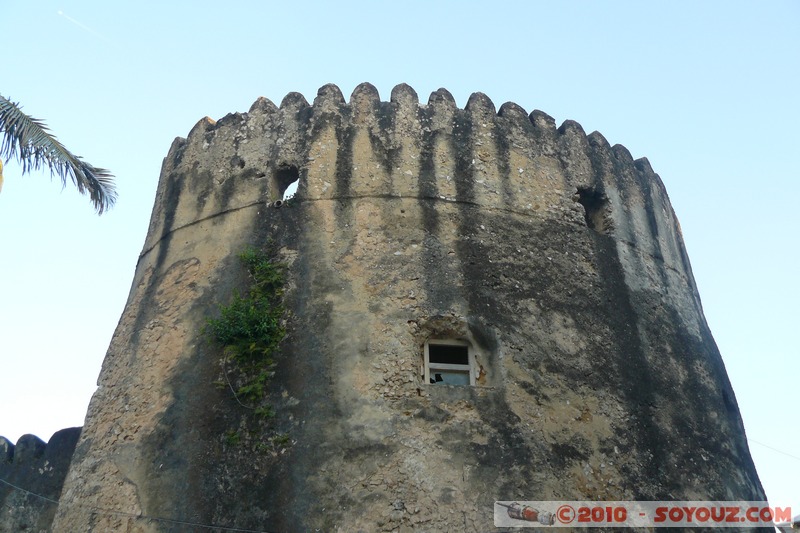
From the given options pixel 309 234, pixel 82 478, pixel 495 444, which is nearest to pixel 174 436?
pixel 82 478

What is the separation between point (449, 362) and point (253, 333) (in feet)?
6.50

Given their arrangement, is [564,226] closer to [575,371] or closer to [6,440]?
[575,371]

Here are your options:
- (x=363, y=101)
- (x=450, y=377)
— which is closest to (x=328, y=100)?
(x=363, y=101)

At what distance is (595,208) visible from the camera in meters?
10.1

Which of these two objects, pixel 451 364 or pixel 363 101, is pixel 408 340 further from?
pixel 363 101

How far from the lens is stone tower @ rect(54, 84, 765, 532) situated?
7293 millimetres

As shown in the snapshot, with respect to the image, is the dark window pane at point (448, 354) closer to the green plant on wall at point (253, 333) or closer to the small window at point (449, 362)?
the small window at point (449, 362)

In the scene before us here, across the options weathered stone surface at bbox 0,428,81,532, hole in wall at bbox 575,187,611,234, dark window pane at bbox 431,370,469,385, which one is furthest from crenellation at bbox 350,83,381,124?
weathered stone surface at bbox 0,428,81,532

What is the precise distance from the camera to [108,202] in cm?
1130

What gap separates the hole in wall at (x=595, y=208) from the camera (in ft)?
32.5

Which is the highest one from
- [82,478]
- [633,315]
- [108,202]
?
[108,202]

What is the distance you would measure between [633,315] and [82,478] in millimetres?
6063

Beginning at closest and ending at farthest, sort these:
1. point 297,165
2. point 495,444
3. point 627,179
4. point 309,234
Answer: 1. point 495,444
2. point 309,234
3. point 297,165
4. point 627,179

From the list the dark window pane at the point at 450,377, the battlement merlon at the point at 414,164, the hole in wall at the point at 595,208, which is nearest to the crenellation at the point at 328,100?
the battlement merlon at the point at 414,164
